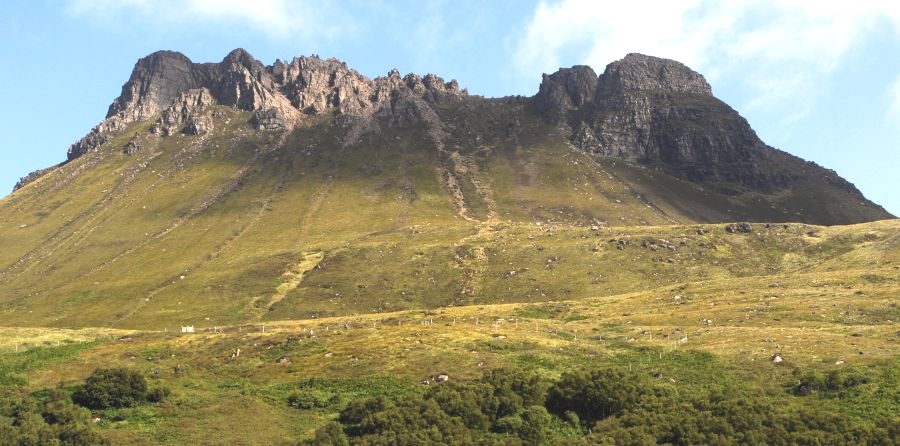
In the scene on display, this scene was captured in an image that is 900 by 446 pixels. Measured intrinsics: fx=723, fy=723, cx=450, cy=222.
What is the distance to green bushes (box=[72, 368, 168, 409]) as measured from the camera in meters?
60.2

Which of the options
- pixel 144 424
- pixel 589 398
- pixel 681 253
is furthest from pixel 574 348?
pixel 681 253

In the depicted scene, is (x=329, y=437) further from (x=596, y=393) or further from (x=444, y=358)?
(x=444, y=358)

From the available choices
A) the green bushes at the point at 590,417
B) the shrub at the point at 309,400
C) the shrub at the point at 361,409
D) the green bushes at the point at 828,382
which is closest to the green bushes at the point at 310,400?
the shrub at the point at 309,400

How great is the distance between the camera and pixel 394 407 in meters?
56.0

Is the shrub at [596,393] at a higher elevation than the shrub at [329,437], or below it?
higher

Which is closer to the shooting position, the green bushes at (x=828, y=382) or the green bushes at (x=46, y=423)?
the green bushes at (x=46, y=423)

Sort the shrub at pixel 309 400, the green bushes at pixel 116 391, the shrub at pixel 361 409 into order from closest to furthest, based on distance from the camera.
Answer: the shrub at pixel 361 409 < the green bushes at pixel 116 391 < the shrub at pixel 309 400

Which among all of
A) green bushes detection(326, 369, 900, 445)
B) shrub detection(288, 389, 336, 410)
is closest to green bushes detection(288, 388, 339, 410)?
shrub detection(288, 389, 336, 410)

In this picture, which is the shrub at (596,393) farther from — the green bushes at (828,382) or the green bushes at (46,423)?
the green bushes at (46,423)

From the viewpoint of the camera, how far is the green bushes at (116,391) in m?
60.2

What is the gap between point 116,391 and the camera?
60.6 metres

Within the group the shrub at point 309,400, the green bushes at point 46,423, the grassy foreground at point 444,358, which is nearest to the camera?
the green bushes at point 46,423

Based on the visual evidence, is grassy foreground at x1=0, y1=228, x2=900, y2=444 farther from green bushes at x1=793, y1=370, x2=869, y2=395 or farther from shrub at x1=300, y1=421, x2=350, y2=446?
shrub at x1=300, y1=421, x2=350, y2=446

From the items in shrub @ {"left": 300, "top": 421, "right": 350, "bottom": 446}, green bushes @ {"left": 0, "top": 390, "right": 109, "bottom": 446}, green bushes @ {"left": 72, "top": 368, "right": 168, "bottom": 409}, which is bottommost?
shrub @ {"left": 300, "top": 421, "right": 350, "bottom": 446}
